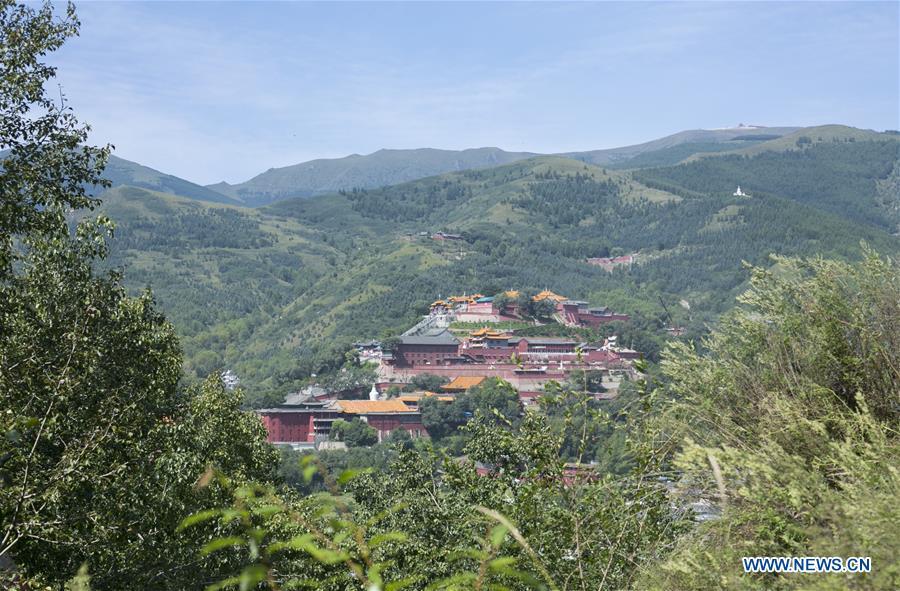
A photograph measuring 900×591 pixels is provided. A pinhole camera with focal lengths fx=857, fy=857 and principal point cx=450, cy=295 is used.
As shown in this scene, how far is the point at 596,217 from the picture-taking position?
7761 inches

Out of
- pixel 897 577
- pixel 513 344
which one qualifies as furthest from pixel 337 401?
pixel 897 577

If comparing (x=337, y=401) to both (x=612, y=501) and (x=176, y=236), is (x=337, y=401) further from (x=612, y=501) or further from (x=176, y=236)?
(x=176, y=236)

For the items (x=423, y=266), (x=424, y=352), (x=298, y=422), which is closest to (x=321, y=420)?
(x=298, y=422)

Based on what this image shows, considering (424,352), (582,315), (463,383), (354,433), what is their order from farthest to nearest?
1. (582,315)
2. (424,352)
3. (463,383)
4. (354,433)

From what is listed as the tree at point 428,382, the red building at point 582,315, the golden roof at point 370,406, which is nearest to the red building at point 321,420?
the golden roof at point 370,406

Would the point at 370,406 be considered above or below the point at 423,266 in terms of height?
below

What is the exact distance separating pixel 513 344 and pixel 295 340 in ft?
126

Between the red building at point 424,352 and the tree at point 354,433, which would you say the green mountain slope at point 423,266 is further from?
the tree at point 354,433

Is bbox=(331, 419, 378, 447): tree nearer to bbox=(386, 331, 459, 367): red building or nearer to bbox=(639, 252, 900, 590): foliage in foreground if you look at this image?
bbox=(386, 331, 459, 367): red building

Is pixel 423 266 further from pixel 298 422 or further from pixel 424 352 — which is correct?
pixel 298 422

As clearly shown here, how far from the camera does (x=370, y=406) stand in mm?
75812

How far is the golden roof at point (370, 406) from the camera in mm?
74438

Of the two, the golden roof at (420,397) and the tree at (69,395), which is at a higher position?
the tree at (69,395)

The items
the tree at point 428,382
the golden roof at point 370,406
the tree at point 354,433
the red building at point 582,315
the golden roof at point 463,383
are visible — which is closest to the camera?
the tree at point 354,433
